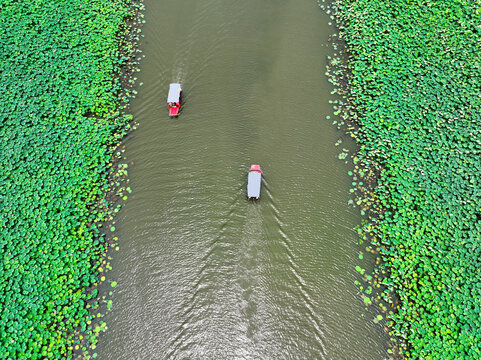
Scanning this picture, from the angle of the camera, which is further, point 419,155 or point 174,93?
point 174,93

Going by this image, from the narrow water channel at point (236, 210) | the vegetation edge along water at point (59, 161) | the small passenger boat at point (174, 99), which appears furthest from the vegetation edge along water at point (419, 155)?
the vegetation edge along water at point (59, 161)

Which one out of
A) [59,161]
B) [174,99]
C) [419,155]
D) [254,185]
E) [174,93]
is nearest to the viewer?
[254,185]

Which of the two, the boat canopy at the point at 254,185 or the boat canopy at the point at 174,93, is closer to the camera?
the boat canopy at the point at 254,185

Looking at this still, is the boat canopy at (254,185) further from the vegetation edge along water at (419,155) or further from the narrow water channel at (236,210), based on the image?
the vegetation edge along water at (419,155)

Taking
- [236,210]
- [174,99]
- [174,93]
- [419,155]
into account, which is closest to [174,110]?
[174,99]

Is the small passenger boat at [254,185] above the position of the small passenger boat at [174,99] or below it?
below

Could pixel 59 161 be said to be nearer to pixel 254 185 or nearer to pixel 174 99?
pixel 174 99

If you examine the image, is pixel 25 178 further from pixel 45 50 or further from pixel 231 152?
pixel 231 152
